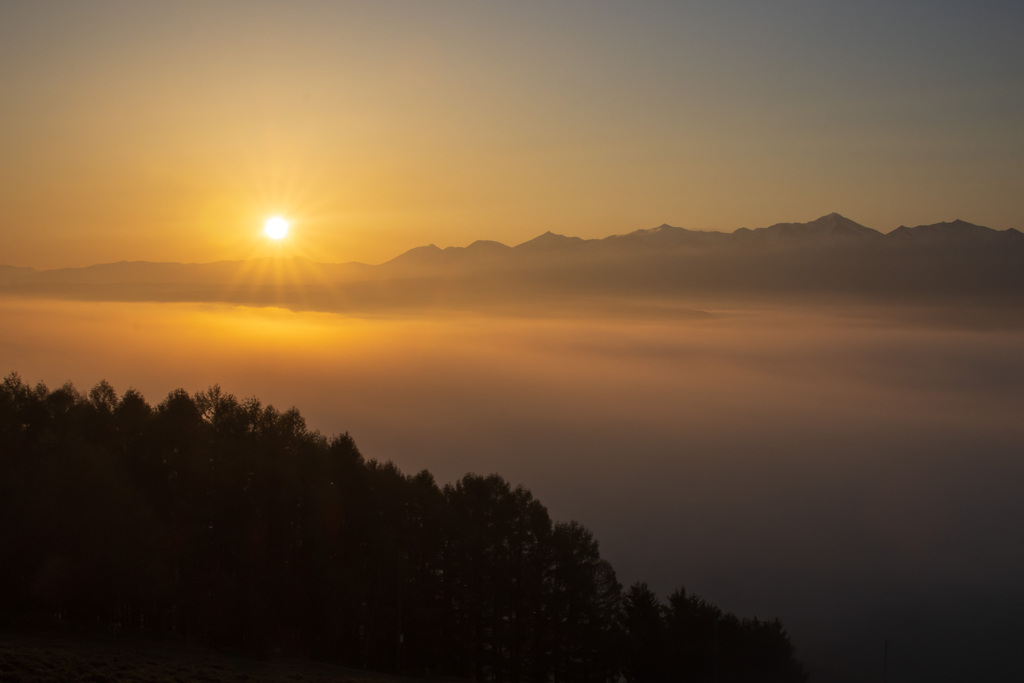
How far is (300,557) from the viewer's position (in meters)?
29.5

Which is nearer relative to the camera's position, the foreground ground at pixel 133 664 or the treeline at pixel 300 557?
the foreground ground at pixel 133 664

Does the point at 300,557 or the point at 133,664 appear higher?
the point at 300,557

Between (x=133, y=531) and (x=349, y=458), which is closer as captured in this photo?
(x=133, y=531)

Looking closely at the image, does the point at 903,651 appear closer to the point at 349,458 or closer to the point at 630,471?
the point at 349,458

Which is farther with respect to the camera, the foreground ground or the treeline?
the treeline

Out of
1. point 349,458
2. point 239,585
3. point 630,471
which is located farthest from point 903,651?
point 630,471

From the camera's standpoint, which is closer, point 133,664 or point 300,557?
point 133,664

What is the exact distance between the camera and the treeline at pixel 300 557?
25.5m

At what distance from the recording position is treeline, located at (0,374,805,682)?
83.6ft

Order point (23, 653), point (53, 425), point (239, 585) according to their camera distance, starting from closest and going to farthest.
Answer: point (23, 653) → point (239, 585) → point (53, 425)

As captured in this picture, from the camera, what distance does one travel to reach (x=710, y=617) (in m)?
37.7

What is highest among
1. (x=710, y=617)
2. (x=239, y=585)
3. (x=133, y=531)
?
(x=133, y=531)

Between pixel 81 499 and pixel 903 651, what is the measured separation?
48191 mm

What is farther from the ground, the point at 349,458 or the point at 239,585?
the point at 349,458
